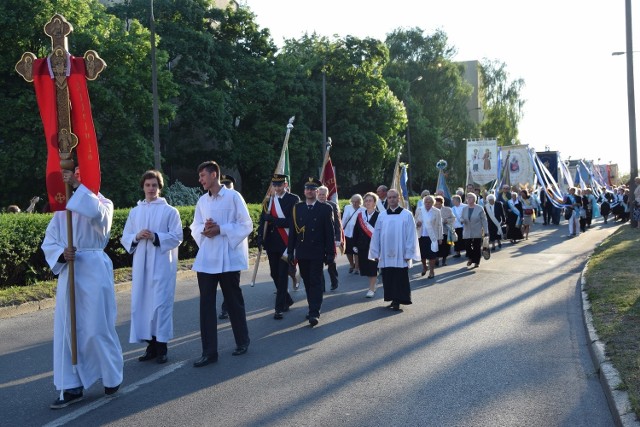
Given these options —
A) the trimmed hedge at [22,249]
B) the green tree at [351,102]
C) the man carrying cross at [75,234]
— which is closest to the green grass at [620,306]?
the man carrying cross at [75,234]

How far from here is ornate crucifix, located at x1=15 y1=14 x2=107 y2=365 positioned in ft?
21.7

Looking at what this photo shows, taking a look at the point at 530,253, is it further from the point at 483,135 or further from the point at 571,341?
the point at 483,135

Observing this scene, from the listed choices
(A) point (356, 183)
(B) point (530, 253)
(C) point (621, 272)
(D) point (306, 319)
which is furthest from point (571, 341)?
(A) point (356, 183)

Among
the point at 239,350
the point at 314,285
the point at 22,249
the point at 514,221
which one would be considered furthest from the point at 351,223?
the point at 514,221

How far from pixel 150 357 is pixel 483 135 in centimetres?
6409

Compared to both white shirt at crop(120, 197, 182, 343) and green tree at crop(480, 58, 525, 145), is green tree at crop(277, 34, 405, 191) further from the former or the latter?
white shirt at crop(120, 197, 182, 343)

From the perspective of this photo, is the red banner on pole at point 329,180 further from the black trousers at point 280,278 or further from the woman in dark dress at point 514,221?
the woman in dark dress at point 514,221

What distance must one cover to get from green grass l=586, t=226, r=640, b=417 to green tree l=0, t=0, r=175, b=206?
59.6ft

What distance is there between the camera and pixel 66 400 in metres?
6.32

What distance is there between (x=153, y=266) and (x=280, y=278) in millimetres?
3282

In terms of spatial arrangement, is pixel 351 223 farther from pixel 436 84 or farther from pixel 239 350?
pixel 436 84

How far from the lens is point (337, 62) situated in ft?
150

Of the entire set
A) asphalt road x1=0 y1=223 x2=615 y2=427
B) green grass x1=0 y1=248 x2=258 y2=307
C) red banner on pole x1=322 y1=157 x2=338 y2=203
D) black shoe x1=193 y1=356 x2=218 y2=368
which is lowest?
asphalt road x1=0 y1=223 x2=615 y2=427

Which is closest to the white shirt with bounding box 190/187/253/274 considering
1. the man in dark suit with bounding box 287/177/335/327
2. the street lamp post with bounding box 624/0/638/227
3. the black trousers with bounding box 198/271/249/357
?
the black trousers with bounding box 198/271/249/357
